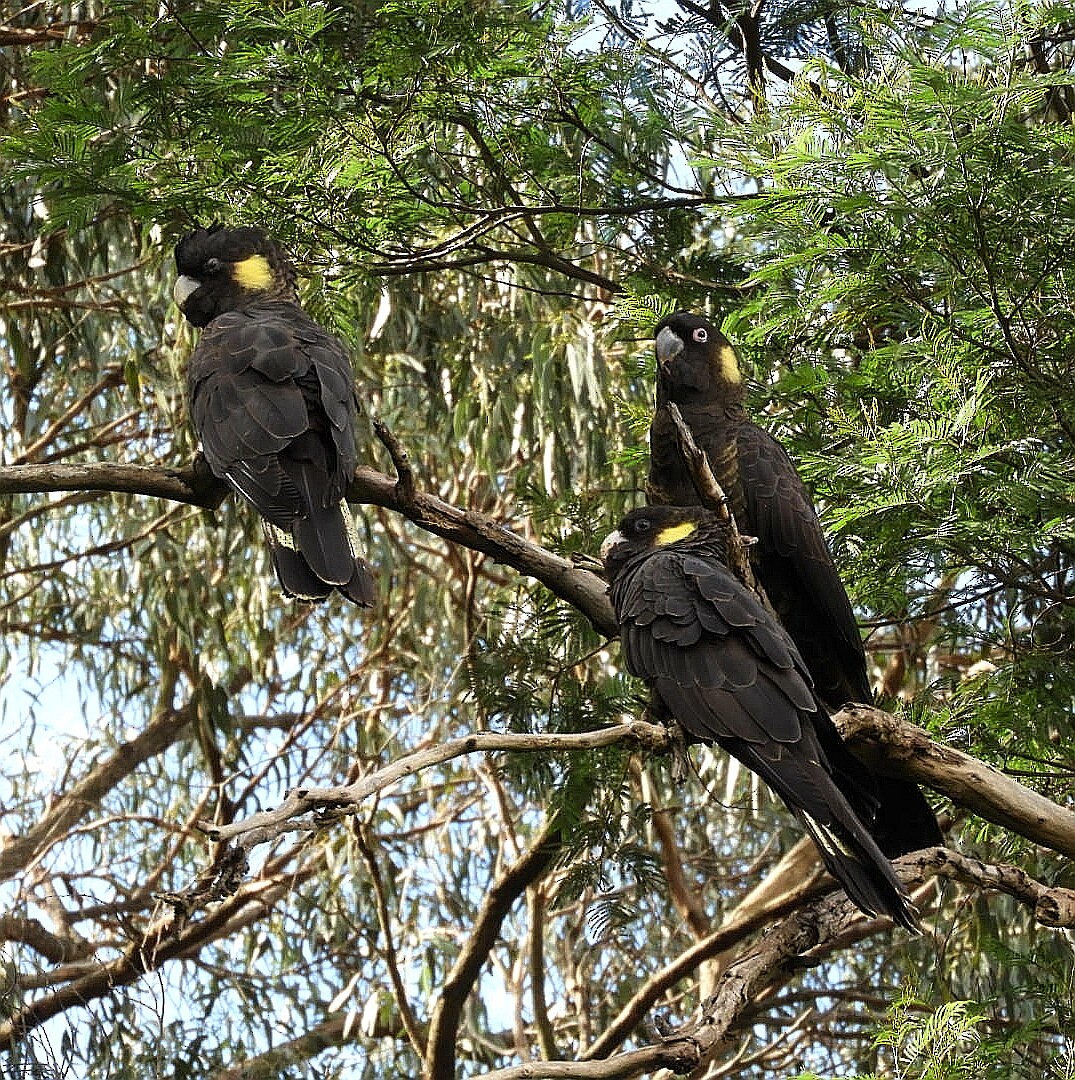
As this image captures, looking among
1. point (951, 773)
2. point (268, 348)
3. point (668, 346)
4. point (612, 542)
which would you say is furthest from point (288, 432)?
point (951, 773)

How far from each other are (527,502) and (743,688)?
5.43 feet

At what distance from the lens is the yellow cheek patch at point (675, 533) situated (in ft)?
9.41

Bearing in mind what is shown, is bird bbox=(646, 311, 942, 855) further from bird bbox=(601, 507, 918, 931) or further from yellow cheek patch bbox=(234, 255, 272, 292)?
yellow cheek patch bbox=(234, 255, 272, 292)

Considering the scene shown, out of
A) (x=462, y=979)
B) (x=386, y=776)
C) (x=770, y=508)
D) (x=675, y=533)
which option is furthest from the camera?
(x=462, y=979)

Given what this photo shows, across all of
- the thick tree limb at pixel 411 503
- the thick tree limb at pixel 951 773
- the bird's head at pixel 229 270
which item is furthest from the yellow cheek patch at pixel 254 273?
the thick tree limb at pixel 951 773

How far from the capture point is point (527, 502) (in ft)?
13.4

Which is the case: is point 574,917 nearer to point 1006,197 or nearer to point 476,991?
point 476,991

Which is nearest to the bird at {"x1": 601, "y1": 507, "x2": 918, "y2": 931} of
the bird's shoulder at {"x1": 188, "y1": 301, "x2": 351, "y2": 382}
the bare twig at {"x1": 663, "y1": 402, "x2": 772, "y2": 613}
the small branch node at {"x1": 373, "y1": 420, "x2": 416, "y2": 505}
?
the bare twig at {"x1": 663, "y1": 402, "x2": 772, "y2": 613}

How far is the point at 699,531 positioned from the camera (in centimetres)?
288

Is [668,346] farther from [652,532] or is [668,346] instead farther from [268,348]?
[268,348]

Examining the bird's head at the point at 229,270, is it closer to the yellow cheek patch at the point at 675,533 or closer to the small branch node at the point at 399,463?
the small branch node at the point at 399,463

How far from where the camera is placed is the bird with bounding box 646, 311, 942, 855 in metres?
2.77

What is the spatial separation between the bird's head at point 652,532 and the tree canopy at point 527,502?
0.08m

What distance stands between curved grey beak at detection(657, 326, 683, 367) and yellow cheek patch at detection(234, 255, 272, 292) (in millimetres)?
934
